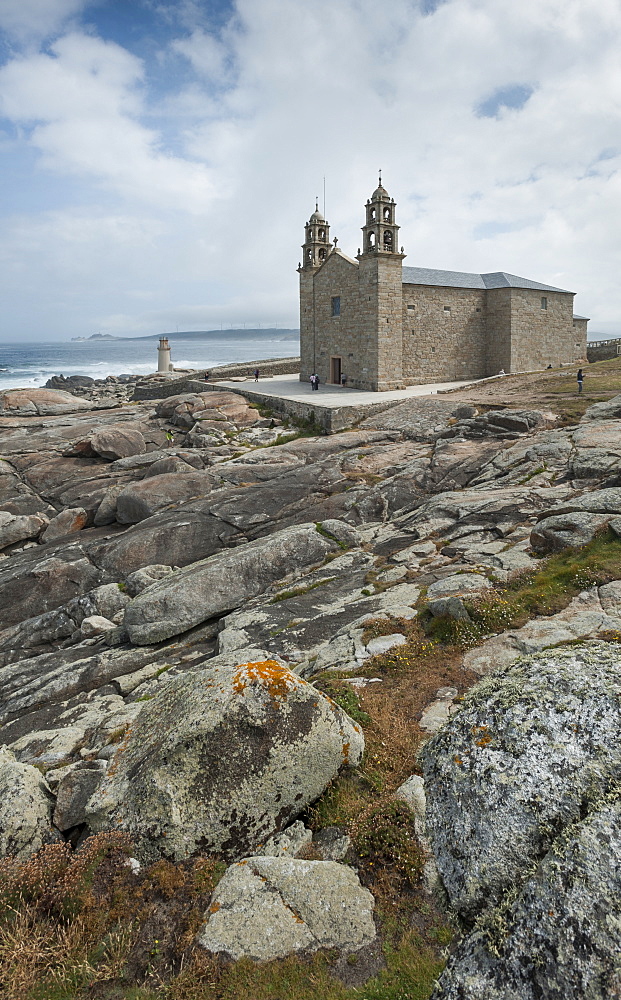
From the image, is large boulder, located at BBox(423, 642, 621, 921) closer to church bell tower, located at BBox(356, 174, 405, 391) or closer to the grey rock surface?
the grey rock surface

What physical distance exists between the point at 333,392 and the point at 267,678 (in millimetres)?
32300

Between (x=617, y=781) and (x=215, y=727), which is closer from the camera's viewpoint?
(x=617, y=781)

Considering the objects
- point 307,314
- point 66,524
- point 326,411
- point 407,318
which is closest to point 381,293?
point 407,318

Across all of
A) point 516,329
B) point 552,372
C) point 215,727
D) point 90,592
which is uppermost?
point 516,329

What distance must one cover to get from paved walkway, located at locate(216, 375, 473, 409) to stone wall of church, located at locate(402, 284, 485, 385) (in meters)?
1.16

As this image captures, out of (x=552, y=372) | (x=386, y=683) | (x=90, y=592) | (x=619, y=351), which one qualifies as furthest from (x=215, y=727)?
(x=619, y=351)

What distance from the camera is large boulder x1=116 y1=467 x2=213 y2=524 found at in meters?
21.6

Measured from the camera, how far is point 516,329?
41.6 meters

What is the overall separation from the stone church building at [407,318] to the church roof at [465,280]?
0.35 feet

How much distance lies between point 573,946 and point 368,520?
15.4m

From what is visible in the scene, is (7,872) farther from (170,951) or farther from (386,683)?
(386,683)

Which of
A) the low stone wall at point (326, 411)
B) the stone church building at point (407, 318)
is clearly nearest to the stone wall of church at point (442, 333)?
the stone church building at point (407, 318)

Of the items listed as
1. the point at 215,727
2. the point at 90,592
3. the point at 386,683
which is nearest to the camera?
the point at 215,727

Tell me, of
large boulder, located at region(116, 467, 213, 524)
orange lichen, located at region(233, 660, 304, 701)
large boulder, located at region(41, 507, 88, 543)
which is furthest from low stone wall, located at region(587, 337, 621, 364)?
orange lichen, located at region(233, 660, 304, 701)
